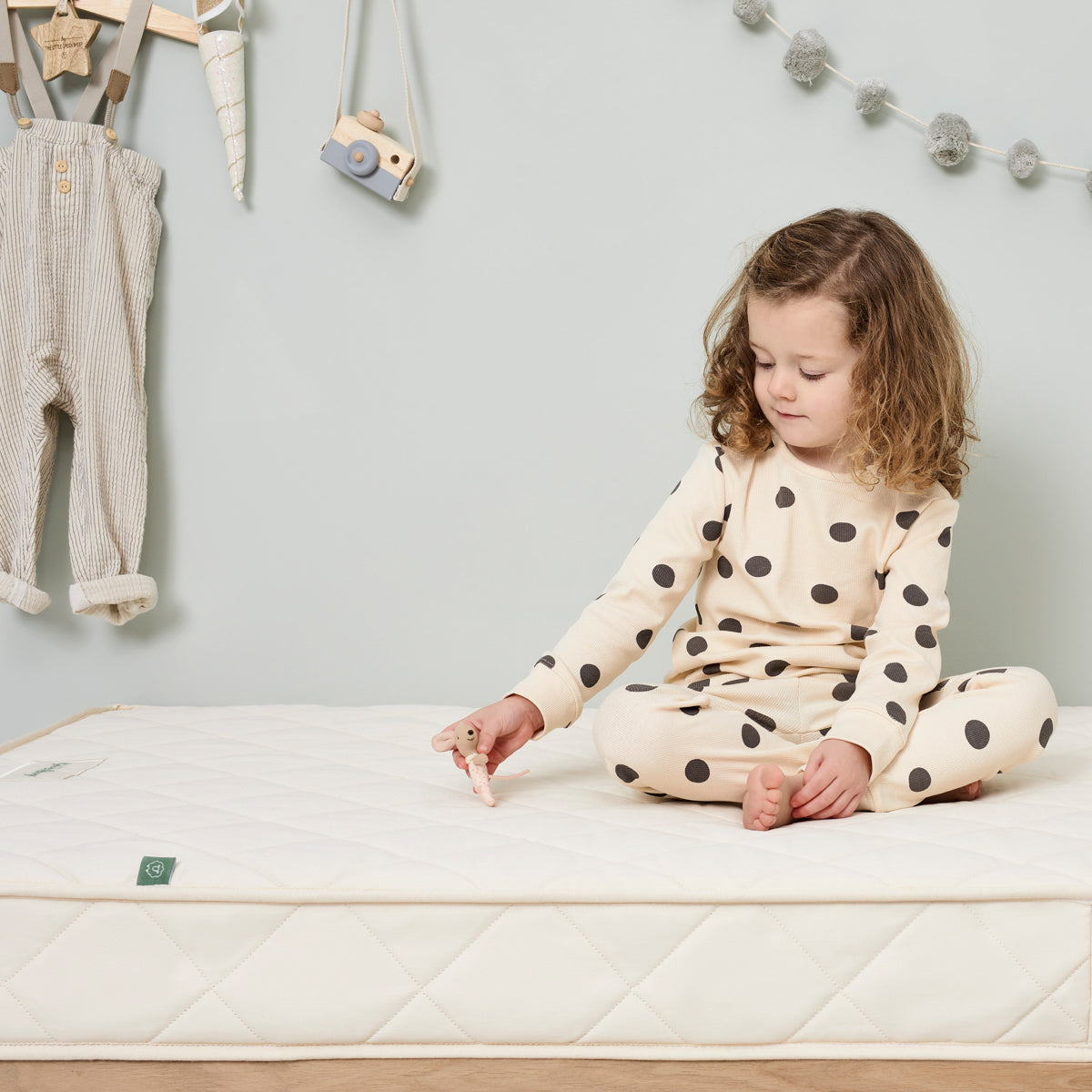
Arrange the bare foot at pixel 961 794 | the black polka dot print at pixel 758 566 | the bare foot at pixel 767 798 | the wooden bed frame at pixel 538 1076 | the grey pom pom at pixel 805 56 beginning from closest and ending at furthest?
the wooden bed frame at pixel 538 1076 → the bare foot at pixel 767 798 → the bare foot at pixel 961 794 → the black polka dot print at pixel 758 566 → the grey pom pom at pixel 805 56

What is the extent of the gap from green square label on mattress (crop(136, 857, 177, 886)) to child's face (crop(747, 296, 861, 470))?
2.34 ft

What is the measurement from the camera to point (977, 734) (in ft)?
3.00

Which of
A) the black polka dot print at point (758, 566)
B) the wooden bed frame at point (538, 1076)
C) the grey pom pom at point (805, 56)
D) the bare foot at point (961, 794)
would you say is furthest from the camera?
the grey pom pom at point (805, 56)

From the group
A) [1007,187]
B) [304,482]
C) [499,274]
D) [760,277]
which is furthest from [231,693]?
[1007,187]

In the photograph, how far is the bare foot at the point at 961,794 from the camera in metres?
0.96

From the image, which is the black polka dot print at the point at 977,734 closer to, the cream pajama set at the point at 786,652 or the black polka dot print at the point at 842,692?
the cream pajama set at the point at 786,652

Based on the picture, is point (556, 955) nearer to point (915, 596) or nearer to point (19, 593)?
point (915, 596)

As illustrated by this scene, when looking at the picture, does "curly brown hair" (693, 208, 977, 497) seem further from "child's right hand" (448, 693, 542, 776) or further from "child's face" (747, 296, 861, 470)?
"child's right hand" (448, 693, 542, 776)

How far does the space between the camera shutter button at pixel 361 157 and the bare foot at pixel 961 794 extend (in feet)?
3.37

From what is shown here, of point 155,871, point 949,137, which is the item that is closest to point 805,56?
point 949,137

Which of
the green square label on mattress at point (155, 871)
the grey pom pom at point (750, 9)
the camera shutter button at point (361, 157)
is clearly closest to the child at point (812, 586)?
the green square label on mattress at point (155, 871)

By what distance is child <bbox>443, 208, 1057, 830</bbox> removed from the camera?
3.03 ft

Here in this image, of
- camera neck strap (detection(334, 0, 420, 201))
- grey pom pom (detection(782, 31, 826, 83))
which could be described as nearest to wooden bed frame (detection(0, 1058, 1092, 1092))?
camera neck strap (detection(334, 0, 420, 201))

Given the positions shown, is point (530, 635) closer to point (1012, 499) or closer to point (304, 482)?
point (304, 482)
